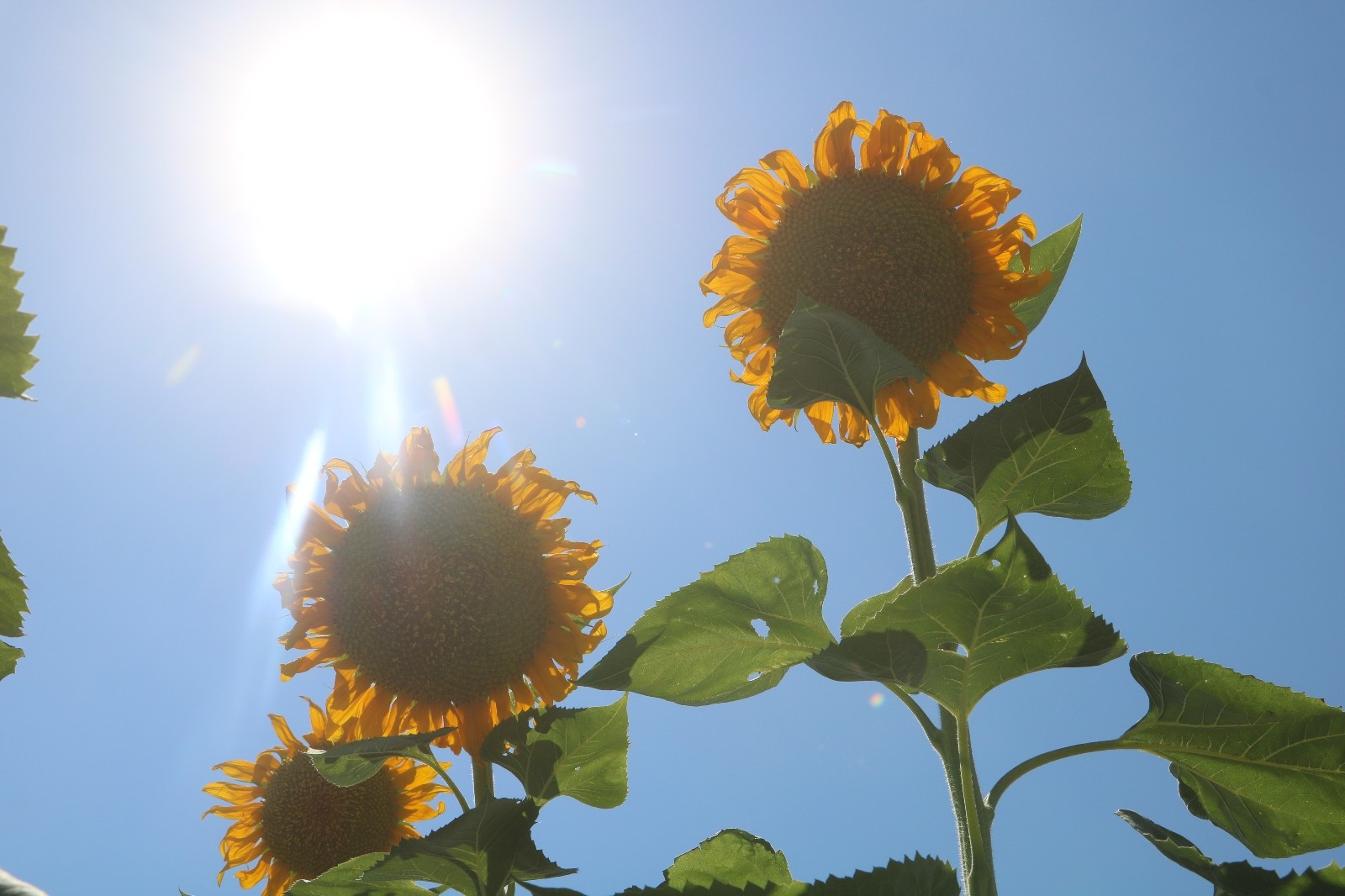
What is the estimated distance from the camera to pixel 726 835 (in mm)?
2395

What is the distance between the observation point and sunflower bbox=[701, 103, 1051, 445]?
2955 millimetres

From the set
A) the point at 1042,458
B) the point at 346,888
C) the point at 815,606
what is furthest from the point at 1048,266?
the point at 346,888

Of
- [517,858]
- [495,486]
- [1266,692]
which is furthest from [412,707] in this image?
[1266,692]

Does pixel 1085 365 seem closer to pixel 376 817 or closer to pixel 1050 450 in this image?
pixel 1050 450

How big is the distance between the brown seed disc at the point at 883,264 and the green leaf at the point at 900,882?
151cm

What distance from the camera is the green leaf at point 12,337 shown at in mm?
1523

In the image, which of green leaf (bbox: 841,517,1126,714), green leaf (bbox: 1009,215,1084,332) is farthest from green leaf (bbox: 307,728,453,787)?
green leaf (bbox: 1009,215,1084,332)

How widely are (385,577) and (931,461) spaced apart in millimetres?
1756

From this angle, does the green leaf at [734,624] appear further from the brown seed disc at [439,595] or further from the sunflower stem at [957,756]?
the brown seed disc at [439,595]

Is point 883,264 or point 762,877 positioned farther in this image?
point 883,264

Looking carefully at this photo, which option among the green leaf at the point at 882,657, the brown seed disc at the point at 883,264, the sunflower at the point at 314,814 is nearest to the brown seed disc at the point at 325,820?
the sunflower at the point at 314,814

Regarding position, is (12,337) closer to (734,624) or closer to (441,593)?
(734,624)

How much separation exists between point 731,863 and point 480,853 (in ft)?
1.92

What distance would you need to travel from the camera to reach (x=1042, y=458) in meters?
2.26
